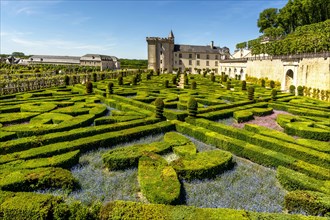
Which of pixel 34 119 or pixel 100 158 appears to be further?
pixel 34 119

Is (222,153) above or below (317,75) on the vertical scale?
below

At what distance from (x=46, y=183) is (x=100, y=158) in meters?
2.58

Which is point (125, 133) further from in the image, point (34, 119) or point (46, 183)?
point (34, 119)

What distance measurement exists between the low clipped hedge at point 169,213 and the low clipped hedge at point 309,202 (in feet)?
3.41

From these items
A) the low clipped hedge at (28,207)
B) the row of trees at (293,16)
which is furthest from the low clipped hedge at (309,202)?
the row of trees at (293,16)

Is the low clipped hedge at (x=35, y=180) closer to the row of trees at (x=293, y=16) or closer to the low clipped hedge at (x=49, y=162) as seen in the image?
the low clipped hedge at (x=49, y=162)

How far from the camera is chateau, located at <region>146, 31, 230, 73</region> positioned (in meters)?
72.8

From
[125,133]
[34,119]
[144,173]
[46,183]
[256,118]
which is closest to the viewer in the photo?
[46,183]

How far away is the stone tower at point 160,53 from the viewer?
72250mm

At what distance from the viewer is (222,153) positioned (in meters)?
9.37

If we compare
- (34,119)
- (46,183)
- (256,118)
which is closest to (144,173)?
(46,183)

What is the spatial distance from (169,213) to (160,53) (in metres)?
71.3

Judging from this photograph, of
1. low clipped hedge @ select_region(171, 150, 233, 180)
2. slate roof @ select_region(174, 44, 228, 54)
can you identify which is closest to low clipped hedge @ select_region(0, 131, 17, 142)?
low clipped hedge @ select_region(171, 150, 233, 180)

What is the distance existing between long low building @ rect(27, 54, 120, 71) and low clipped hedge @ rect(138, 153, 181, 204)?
275 feet
